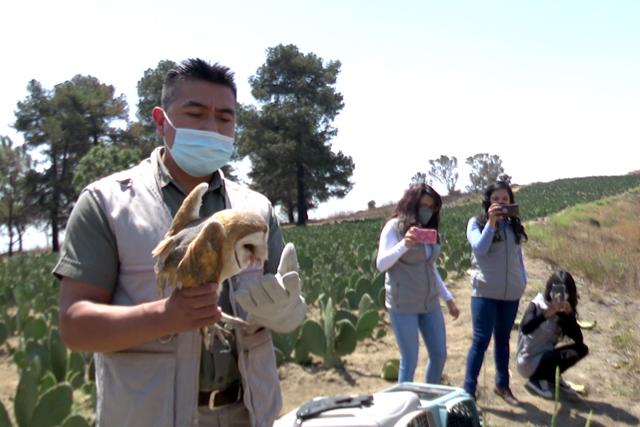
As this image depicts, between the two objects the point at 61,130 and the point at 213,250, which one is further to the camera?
the point at 61,130

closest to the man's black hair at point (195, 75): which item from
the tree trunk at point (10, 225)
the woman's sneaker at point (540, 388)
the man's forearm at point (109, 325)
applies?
the man's forearm at point (109, 325)

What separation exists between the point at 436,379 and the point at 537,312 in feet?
5.01

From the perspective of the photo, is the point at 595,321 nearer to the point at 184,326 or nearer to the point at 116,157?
the point at 184,326

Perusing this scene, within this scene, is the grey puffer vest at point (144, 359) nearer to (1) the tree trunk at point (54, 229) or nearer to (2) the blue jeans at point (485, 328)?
(2) the blue jeans at point (485, 328)

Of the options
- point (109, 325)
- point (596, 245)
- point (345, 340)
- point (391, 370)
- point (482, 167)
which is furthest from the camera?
point (482, 167)

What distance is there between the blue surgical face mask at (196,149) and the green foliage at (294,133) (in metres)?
38.0

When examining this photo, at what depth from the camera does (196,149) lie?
2002 mm

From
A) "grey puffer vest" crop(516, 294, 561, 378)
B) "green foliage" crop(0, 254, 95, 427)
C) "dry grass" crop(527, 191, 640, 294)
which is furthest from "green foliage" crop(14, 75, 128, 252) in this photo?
"grey puffer vest" crop(516, 294, 561, 378)

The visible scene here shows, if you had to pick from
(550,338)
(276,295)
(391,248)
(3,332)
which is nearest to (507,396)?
(550,338)

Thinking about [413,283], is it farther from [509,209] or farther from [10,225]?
[10,225]

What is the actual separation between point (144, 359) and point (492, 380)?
474 centimetres

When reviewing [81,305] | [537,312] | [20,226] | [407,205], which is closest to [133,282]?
[81,305]

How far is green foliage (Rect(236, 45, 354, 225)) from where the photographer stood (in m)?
41.2

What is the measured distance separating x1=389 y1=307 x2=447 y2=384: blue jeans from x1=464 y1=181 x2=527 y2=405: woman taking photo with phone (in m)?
0.60
